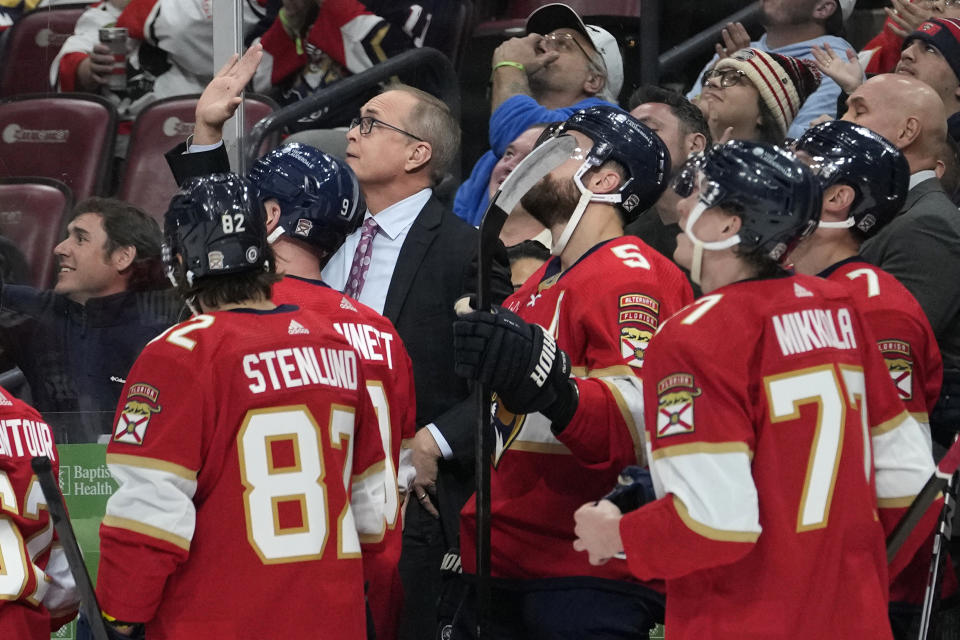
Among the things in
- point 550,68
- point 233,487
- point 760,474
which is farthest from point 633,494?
point 550,68

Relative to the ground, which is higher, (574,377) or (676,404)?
(676,404)

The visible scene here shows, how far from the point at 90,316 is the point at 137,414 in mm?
2011

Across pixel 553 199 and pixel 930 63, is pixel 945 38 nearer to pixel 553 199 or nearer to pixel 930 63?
pixel 930 63

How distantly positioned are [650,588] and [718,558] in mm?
678

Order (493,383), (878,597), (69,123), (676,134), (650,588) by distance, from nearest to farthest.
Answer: (878,597) → (493,383) → (650,588) → (676,134) → (69,123)


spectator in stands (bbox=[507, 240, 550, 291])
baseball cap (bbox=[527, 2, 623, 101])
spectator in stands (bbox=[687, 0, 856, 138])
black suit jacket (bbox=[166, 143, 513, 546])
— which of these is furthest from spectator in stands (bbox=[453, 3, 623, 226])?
black suit jacket (bbox=[166, 143, 513, 546])

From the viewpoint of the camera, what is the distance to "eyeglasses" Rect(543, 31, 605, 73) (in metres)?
4.66

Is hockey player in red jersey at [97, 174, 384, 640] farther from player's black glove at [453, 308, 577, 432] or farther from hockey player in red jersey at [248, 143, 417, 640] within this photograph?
hockey player in red jersey at [248, 143, 417, 640]

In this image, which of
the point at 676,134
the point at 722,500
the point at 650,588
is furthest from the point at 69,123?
the point at 722,500

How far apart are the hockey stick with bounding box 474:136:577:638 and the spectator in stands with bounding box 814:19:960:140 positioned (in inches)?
74.6

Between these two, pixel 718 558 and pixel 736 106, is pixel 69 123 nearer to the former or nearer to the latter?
pixel 736 106

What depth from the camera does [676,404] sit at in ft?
7.19

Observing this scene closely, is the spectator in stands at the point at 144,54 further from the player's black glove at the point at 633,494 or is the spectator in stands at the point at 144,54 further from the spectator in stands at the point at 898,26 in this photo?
the player's black glove at the point at 633,494

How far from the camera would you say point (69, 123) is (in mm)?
4543
